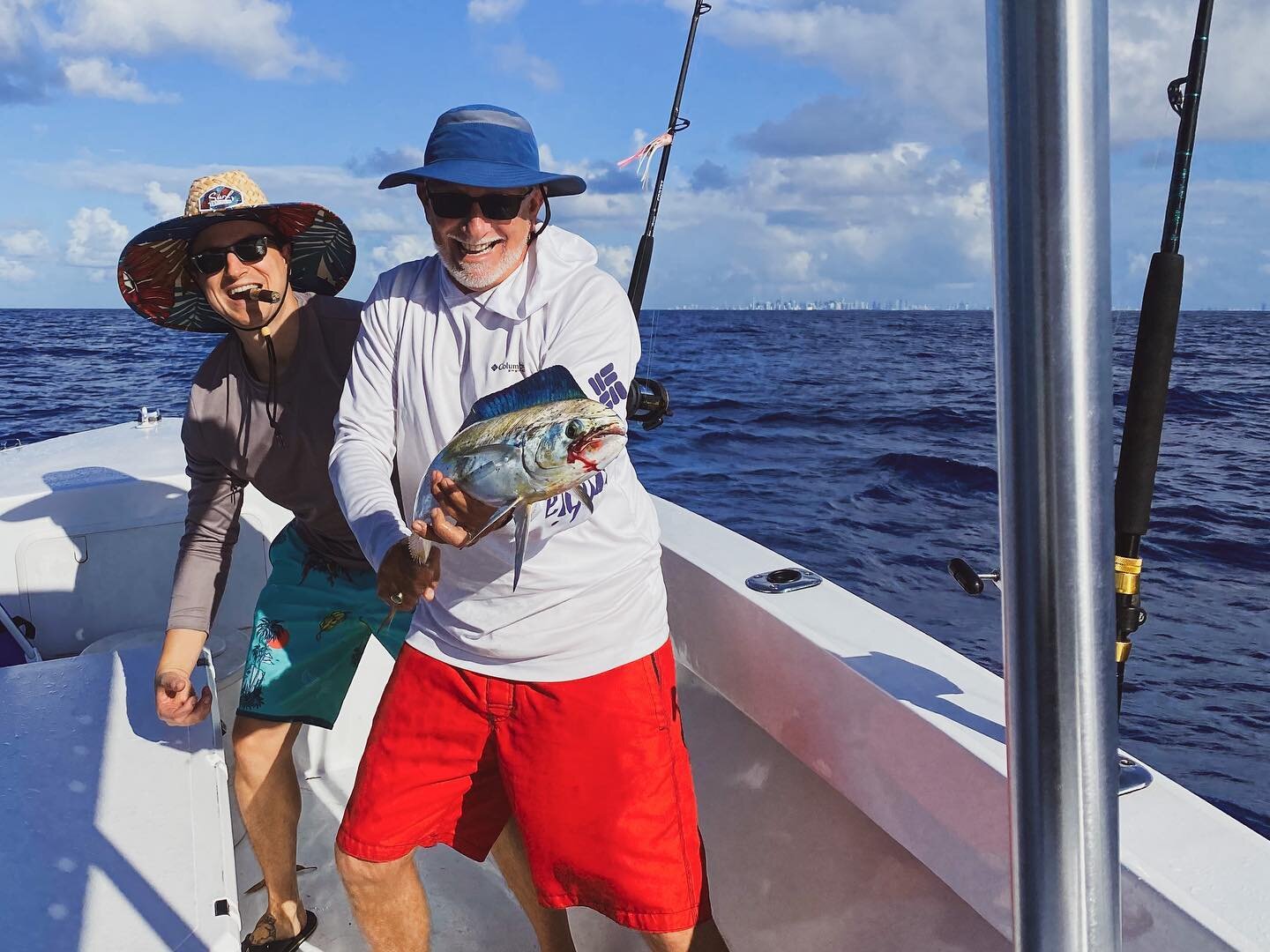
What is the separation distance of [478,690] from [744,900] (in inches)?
34.4

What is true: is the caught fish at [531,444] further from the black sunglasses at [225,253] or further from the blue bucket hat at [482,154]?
the black sunglasses at [225,253]

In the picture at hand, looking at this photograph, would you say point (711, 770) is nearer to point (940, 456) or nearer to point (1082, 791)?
point (1082, 791)

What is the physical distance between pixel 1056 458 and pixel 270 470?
206 centimetres

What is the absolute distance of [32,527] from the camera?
324 centimetres

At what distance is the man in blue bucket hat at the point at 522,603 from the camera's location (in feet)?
5.70

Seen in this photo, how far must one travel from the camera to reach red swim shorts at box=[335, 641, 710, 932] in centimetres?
182

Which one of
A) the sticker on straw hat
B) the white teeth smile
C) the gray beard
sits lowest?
the gray beard

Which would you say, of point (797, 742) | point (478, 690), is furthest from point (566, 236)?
point (797, 742)

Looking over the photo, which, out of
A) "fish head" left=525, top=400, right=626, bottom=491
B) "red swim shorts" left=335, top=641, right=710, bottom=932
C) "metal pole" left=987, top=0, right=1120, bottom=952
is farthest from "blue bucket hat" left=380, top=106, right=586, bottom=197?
"metal pole" left=987, top=0, right=1120, bottom=952

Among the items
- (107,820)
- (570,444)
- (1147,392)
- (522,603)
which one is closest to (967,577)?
(1147,392)

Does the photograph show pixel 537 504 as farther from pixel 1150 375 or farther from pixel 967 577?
pixel 1150 375

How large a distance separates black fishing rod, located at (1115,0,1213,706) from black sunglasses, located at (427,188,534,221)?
37.3 inches

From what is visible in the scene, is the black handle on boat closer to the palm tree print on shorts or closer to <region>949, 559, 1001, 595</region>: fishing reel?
<region>949, 559, 1001, 595</region>: fishing reel

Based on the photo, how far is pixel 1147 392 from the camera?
1.26 meters
